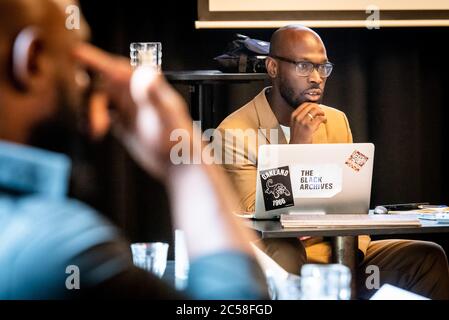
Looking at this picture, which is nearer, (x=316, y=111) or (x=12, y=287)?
(x=12, y=287)

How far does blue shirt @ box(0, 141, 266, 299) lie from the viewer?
2.43ft

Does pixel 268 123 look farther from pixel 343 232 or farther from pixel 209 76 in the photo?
pixel 343 232

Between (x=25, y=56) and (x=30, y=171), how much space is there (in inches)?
4.5

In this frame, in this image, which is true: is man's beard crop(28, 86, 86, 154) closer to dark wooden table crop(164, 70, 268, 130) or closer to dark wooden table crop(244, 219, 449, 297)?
dark wooden table crop(244, 219, 449, 297)

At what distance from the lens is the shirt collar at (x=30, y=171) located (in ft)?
2.56

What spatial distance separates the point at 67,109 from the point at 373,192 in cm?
337

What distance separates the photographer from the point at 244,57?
348 cm

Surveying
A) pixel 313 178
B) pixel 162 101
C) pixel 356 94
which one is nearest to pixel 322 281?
pixel 162 101

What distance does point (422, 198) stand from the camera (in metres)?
4.09

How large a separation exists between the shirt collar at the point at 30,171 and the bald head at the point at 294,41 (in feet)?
8.62

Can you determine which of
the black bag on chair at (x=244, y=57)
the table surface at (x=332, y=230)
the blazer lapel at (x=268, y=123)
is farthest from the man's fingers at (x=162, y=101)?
the black bag on chair at (x=244, y=57)

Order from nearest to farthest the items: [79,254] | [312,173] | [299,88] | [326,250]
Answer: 1. [79,254]
2. [312,173]
3. [326,250]
4. [299,88]
